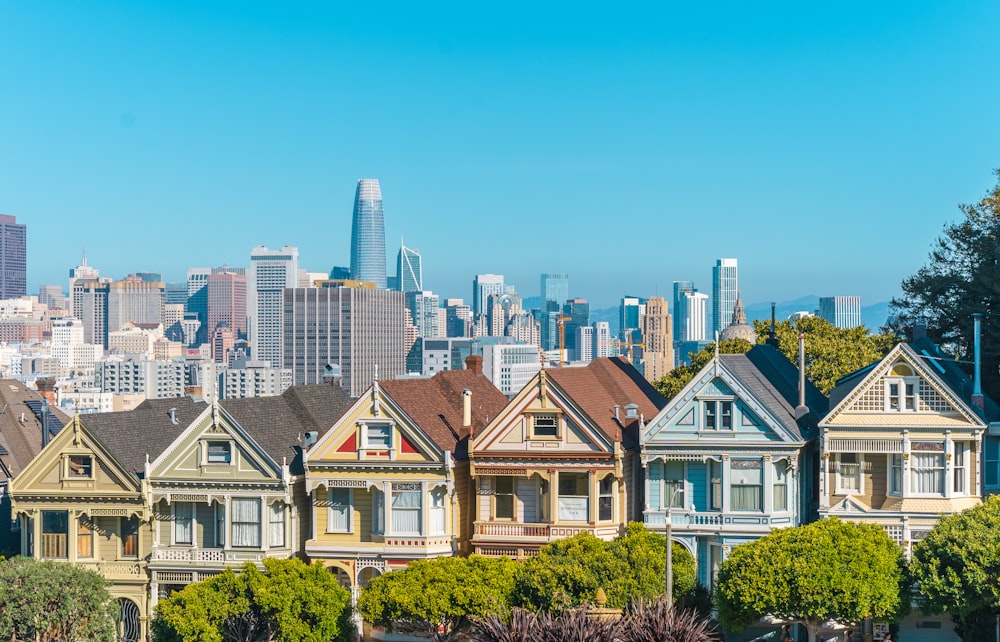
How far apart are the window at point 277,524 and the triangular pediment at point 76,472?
4.78 m

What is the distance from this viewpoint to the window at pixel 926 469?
53656 mm

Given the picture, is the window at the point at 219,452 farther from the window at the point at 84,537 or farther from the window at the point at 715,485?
the window at the point at 715,485

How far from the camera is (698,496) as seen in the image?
2173 inches

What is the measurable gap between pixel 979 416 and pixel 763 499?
7.21 metres

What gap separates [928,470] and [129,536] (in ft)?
89.3

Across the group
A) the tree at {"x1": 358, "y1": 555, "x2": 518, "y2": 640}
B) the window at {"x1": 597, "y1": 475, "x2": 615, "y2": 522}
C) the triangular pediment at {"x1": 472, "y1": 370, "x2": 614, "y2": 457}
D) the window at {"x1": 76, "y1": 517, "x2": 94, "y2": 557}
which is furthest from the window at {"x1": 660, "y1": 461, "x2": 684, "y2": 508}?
the window at {"x1": 76, "y1": 517, "x2": 94, "y2": 557}

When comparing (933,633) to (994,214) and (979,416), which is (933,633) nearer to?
(979,416)

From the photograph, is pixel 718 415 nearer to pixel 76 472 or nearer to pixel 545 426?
pixel 545 426

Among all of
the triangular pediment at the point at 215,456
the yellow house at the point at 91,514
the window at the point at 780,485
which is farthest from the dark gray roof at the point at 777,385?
the yellow house at the point at 91,514

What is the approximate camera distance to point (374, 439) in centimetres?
5688

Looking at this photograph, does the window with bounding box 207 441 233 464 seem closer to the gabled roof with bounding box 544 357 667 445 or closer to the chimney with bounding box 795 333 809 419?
the gabled roof with bounding box 544 357 667 445

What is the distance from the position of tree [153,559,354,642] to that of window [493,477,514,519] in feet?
19.7

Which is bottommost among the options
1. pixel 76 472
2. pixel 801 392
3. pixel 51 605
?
pixel 51 605

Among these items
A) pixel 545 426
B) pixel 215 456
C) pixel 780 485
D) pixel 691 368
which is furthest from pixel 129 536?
pixel 691 368
